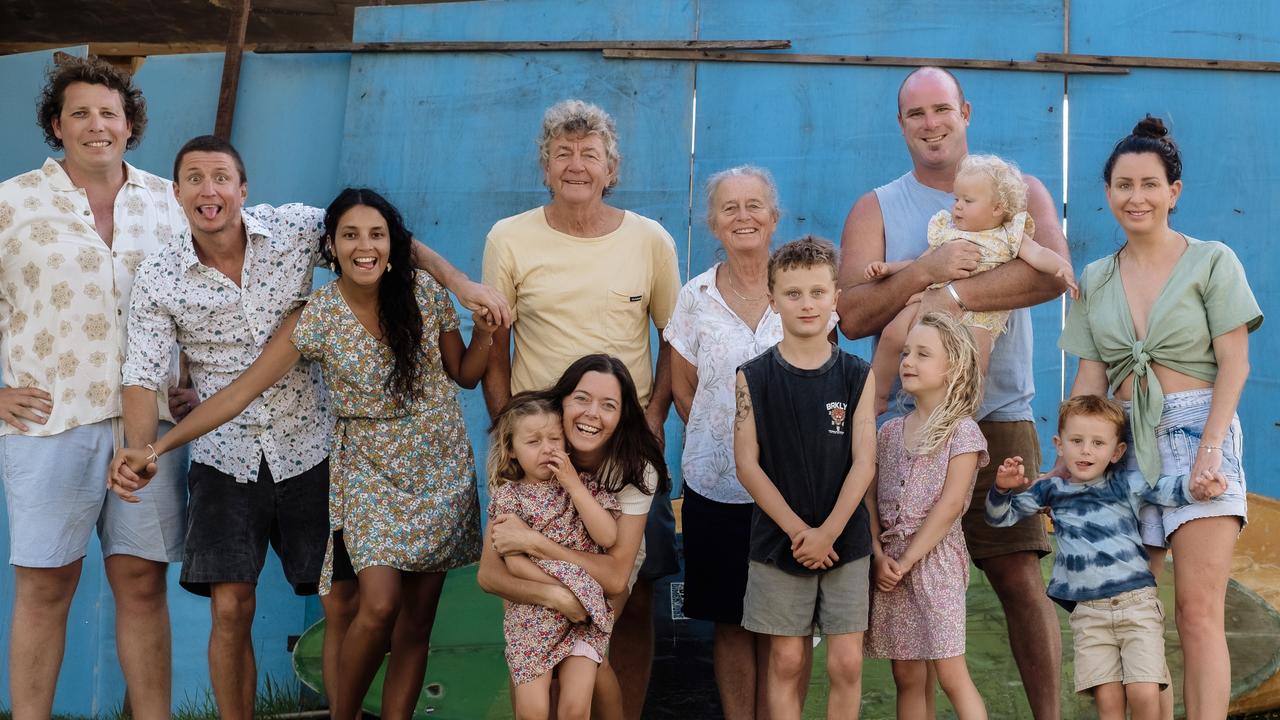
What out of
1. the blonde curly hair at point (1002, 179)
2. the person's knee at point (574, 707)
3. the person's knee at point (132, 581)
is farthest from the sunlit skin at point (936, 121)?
the person's knee at point (132, 581)

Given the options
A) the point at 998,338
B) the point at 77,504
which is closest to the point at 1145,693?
the point at 998,338

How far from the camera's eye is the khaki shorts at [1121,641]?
333 centimetres

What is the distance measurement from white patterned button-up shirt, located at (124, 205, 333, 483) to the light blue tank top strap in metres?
1.84

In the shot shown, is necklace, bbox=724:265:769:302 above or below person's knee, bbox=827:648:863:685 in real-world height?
above

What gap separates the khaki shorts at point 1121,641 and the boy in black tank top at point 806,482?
0.61 metres

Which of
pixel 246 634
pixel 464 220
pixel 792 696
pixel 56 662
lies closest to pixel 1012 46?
pixel 464 220

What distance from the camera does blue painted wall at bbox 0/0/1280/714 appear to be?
17.8 ft

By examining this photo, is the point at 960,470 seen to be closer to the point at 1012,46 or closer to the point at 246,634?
the point at 246,634

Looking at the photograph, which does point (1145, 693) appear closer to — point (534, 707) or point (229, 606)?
point (534, 707)

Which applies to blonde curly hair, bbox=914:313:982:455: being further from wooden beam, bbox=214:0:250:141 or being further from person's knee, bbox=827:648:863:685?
wooden beam, bbox=214:0:250:141

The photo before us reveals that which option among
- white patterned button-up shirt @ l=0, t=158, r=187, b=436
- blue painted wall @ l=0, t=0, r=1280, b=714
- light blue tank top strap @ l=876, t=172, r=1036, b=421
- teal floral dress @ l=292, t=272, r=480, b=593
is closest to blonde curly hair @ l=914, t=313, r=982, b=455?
light blue tank top strap @ l=876, t=172, r=1036, b=421

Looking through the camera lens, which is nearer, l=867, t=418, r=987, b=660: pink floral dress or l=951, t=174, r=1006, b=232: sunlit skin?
l=867, t=418, r=987, b=660: pink floral dress

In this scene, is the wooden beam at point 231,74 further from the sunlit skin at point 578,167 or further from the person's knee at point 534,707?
the person's knee at point 534,707

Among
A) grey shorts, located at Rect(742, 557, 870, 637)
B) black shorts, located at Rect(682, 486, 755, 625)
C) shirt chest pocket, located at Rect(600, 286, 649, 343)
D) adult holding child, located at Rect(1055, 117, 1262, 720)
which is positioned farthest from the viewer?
shirt chest pocket, located at Rect(600, 286, 649, 343)
